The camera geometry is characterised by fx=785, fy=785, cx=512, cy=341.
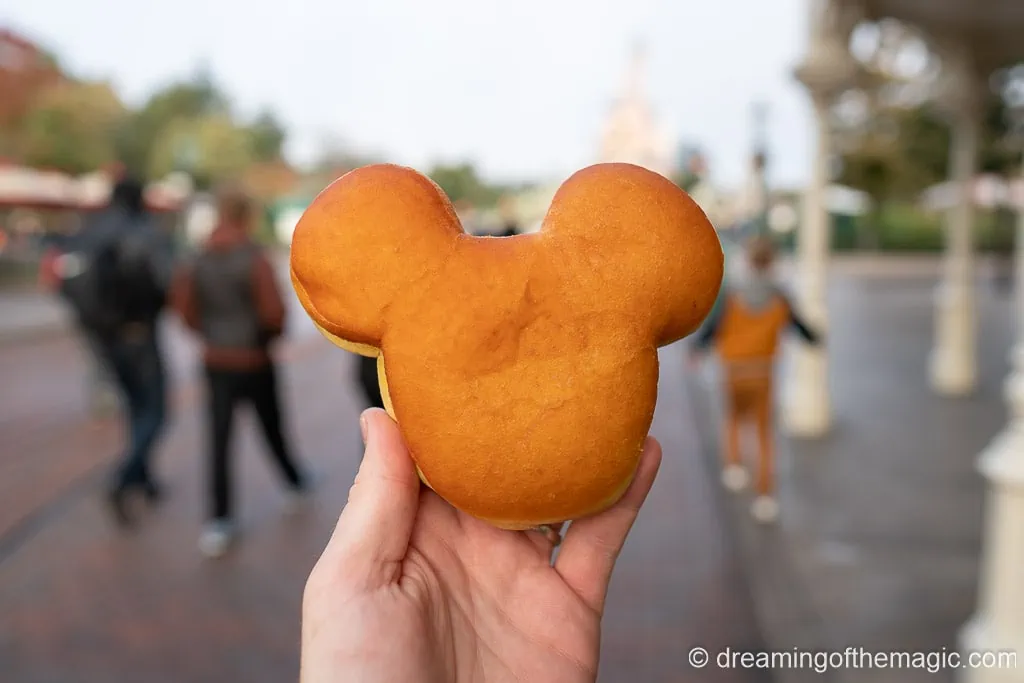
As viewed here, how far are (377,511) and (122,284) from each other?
15.0 ft

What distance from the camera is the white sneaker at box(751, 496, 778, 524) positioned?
5039mm

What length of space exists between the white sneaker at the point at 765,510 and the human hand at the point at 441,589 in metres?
3.76

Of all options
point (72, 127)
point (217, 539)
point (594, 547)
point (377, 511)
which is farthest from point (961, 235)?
point (72, 127)

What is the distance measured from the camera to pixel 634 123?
190ft

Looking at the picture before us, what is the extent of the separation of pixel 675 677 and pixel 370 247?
2848mm

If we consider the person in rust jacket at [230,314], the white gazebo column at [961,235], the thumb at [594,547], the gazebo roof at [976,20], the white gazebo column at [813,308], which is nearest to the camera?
the thumb at [594,547]

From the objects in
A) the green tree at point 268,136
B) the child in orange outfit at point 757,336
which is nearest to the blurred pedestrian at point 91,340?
the child in orange outfit at point 757,336

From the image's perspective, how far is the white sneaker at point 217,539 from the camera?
4.72 m

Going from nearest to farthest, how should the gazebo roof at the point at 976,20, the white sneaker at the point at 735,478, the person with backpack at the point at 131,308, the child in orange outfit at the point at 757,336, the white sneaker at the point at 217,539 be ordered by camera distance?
1. the white sneaker at the point at 217,539
2. the child in orange outfit at the point at 757,336
3. the person with backpack at the point at 131,308
4. the white sneaker at the point at 735,478
5. the gazebo roof at the point at 976,20

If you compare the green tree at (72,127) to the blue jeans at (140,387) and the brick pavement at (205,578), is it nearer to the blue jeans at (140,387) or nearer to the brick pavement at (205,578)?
the brick pavement at (205,578)

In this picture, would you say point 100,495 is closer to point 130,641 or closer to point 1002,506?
point 130,641

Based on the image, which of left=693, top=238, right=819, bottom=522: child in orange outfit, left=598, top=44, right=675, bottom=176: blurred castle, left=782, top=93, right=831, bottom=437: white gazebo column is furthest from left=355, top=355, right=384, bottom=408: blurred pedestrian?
left=598, top=44, right=675, bottom=176: blurred castle

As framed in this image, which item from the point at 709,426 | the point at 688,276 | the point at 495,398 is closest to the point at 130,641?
the point at 495,398

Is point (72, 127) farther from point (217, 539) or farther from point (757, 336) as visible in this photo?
point (757, 336)
